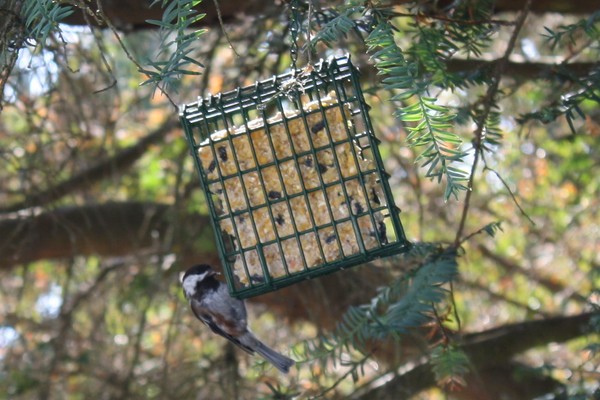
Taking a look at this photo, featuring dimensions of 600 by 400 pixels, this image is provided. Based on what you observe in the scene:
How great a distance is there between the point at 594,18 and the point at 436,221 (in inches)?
113

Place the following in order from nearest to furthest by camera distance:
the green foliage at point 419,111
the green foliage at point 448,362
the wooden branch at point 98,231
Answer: the green foliage at point 419,111
the green foliage at point 448,362
the wooden branch at point 98,231

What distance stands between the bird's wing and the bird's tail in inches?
0.9

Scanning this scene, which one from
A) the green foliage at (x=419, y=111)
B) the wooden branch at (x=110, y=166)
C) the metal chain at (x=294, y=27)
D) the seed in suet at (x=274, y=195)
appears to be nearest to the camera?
the green foliage at (x=419, y=111)

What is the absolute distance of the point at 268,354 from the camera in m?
3.77

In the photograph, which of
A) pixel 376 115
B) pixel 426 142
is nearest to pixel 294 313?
pixel 376 115

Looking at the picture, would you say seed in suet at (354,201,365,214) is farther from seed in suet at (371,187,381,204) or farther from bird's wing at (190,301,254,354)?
bird's wing at (190,301,254,354)

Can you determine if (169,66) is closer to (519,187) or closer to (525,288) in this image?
(519,187)

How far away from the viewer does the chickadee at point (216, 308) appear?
12.8ft

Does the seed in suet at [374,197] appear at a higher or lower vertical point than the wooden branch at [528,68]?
lower

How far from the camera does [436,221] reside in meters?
5.89

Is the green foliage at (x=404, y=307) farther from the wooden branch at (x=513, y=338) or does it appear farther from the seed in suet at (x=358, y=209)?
the wooden branch at (x=513, y=338)

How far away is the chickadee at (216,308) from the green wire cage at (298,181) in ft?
2.85

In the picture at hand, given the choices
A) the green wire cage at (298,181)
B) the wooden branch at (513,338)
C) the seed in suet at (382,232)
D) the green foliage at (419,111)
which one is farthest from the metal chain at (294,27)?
the wooden branch at (513,338)

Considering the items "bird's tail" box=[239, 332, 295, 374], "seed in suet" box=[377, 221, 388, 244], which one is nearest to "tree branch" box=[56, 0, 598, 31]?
"bird's tail" box=[239, 332, 295, 374]
